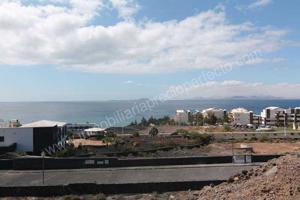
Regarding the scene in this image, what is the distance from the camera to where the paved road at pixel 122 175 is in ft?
74.6

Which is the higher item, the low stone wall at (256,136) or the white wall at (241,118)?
the white wall at (241,118)

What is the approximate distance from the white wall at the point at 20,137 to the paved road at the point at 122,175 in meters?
9.88

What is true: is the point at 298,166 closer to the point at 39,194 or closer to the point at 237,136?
the point at 39,194

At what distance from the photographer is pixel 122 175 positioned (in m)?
24.1

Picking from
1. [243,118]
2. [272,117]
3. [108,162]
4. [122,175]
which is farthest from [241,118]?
[122,175]

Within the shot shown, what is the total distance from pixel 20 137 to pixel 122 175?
1516cm

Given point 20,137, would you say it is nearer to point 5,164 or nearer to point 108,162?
point 5,164

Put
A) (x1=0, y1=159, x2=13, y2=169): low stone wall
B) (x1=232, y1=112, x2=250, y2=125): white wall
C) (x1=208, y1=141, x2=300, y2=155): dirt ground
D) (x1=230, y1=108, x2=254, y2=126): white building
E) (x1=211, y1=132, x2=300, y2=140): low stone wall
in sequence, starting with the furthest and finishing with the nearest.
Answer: (x1=230, y1=108, x2=254, y2=126): white building < (x1=232, y1=112, x2=250, y2=125): white wall < (x1=211, y1=132, x2=300, y2=140): low stone wall < (x1=208, y1=141, x2=300, y2=155): dirt ground < (x1=0, y1=159, x2=13, y2=169): low stone wall

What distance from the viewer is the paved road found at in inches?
895

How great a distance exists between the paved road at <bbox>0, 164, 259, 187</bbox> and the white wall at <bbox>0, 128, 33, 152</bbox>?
9.88 metres

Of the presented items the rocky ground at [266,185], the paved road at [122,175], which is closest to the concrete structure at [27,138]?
the paved road at [122,175]

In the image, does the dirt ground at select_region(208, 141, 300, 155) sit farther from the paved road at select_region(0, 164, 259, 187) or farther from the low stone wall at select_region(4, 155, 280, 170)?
the paved road at select_region(0, 164, 259, 187)

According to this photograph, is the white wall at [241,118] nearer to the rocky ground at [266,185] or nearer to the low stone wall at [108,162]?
the low stone wall at [108,162]

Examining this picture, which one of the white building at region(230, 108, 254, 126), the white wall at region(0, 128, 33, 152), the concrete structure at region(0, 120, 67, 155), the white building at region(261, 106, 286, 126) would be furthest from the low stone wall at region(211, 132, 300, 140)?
the white building at region(230, 108, 254, 126)
